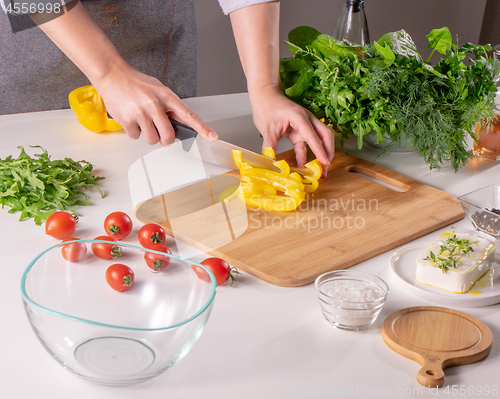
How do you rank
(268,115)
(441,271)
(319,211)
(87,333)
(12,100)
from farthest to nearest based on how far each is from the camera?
Result: (12,100)
(268,115)
(319,211)
(441,271)
(87,333)

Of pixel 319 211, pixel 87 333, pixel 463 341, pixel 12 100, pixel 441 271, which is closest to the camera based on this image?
pixel 87 333

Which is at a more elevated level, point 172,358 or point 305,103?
point 305,103

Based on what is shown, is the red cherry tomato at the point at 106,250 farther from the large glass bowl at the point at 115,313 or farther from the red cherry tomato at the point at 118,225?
the red cherry tomato at the point at 118,225

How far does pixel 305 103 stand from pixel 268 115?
0.13m

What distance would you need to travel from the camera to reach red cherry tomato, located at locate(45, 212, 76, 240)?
1.27 meters

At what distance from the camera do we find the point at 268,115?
1.76 m

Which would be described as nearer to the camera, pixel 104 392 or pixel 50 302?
pixel 104 392

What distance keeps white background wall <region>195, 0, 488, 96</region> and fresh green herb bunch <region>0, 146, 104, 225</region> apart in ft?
8.94

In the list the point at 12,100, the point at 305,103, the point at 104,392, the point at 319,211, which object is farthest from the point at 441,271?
the point at 12,100

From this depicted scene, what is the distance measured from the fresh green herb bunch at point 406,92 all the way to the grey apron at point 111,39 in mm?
770

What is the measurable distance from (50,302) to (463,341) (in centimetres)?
74

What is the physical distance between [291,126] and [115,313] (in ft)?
3.06

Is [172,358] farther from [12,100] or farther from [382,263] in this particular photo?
[12,100]

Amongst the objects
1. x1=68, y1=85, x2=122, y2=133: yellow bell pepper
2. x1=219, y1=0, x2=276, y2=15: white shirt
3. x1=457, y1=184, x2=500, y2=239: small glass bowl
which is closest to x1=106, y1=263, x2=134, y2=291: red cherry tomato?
x1=457, y1=184, x2=500, y2=239: small glass bowl
